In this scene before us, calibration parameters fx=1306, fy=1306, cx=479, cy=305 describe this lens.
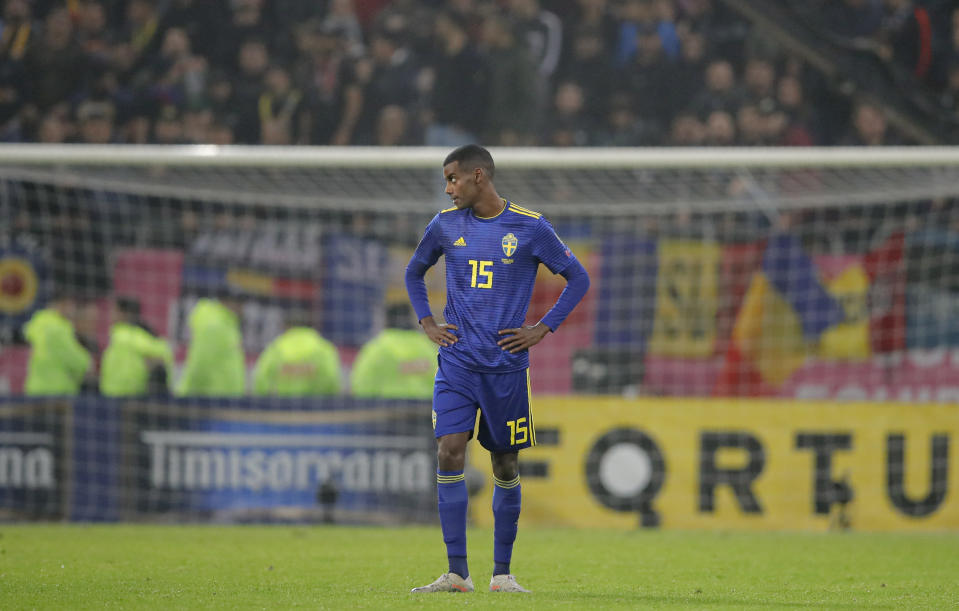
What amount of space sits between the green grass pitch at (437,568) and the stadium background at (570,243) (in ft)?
1.78

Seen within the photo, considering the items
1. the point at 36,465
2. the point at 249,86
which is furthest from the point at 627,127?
the point at 36,465

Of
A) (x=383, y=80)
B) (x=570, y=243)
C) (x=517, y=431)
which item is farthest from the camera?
(x=383, y=80)

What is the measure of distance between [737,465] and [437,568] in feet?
12.8

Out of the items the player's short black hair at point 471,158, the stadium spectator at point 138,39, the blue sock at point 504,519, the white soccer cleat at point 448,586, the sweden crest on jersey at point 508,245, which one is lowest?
the white soccer cleat at point 448,586

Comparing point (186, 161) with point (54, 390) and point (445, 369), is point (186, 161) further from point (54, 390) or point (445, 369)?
point (445, 369)

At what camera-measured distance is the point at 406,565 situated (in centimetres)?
670

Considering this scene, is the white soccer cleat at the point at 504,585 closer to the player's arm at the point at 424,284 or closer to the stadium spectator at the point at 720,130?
the player's arm at the point at 424,284

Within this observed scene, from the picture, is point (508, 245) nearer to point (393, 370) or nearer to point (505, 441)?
point (505, 441)

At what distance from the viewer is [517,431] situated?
539cm

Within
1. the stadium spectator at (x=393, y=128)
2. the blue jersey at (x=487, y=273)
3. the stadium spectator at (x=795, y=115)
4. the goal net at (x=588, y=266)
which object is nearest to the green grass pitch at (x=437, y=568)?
the blue jersey at (x=487, y=273)

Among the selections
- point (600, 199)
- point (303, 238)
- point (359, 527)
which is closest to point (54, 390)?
point (359, 527)

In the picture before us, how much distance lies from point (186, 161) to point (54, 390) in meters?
2.22

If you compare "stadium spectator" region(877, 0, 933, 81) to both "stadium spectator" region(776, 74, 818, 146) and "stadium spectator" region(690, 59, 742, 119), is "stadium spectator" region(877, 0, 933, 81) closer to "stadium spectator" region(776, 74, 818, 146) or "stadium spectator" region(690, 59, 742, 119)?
"stadium spectator" region(776, 74, 818, 146)

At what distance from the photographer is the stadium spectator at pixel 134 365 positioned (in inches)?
412
